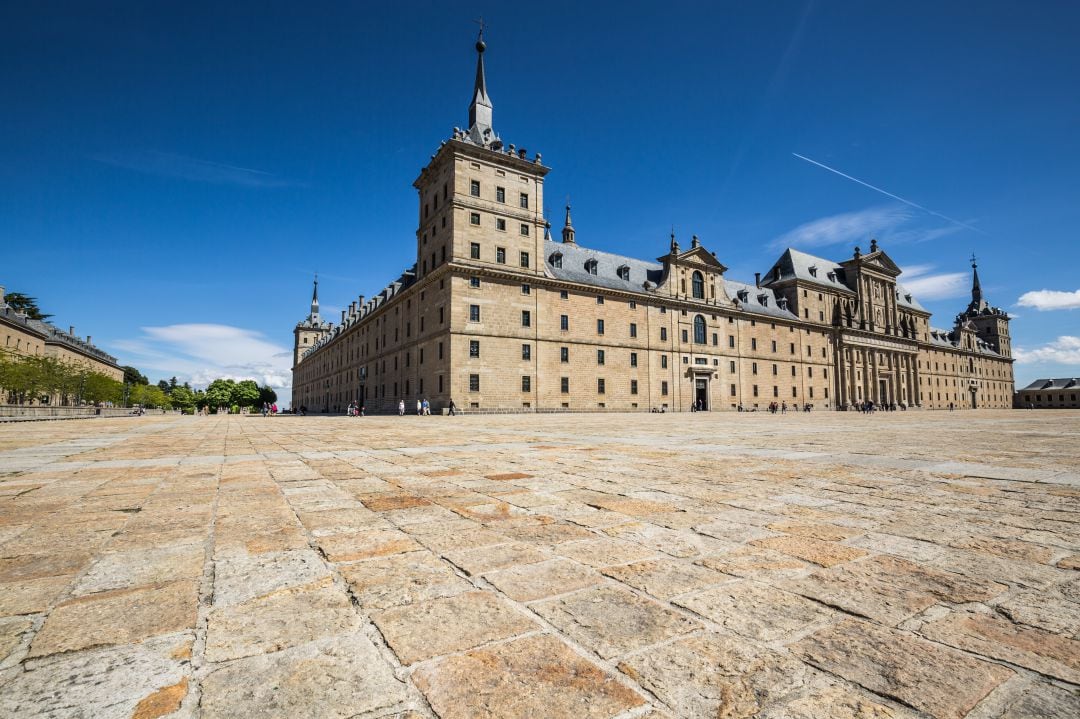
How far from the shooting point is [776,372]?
180ft

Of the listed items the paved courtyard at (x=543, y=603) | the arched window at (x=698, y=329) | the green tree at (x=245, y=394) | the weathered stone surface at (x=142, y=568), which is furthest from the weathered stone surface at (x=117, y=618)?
the green tree at (x=245, y=394)

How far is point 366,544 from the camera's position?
118 inches

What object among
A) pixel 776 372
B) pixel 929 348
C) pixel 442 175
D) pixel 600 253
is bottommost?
pixel 776 372

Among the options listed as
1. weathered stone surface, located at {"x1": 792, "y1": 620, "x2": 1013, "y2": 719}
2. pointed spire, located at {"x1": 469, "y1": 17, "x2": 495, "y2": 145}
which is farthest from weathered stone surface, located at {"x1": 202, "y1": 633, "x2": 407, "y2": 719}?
pointed spire, located at {"x1": 469, "y1": 17, "x2": 495, "y2": 145}

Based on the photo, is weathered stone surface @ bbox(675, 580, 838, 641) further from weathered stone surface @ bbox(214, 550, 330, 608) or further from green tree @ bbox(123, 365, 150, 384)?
green tree @ bbox(123, 365, 150, 384)

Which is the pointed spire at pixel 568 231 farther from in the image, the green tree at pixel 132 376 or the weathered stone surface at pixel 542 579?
the green tree at pixel 132 376

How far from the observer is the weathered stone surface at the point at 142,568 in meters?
2.32

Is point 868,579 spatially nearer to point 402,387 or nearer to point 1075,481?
point 1075,481

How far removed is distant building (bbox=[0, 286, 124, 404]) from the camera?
48.4m

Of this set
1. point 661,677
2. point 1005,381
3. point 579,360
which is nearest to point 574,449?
point 661,677

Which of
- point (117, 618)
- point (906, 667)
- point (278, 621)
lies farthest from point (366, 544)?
point (906, 667)

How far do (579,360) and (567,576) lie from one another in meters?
38.2

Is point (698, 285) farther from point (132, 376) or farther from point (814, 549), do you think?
point (132, 376)

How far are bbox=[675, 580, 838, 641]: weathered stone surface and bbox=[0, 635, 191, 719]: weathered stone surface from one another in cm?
190
